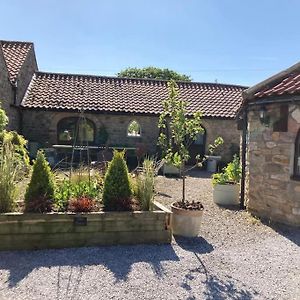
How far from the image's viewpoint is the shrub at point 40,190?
537 cm

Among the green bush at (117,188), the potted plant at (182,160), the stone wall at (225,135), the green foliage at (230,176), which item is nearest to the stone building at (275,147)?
the green foliage at (230,176)

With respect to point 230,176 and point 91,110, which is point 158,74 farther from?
point 230,176

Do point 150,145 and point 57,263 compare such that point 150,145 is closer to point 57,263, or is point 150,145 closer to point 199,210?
point 199,210

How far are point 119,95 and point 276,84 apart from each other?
1117cm

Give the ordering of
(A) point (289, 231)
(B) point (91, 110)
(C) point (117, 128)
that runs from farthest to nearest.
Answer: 1. (C) point (117, 128)
2. (B) point (91, 110)
3. (A) point (289, 231)

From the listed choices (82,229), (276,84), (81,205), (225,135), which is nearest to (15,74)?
(225,135)

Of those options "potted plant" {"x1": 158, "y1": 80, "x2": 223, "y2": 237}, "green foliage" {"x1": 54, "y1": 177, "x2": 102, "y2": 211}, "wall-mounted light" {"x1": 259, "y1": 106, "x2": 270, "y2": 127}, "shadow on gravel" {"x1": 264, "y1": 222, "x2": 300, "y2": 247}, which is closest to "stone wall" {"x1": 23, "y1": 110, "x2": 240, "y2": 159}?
"wall-mounted light" {"x1": 259, "y1": 106, "x2": 270, "y2": 127}

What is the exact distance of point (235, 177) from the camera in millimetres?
9492

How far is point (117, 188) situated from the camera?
5.73 meters

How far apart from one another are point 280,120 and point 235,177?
286cm

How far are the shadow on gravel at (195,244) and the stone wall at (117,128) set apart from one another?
10.9 metres

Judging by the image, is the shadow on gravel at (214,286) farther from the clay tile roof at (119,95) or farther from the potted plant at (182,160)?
the clay tile roof at (119,95)

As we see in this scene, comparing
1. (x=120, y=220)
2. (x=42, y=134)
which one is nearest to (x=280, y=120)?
(x=120, y=220)

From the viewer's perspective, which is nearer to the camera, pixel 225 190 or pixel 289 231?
pixel 289 231
